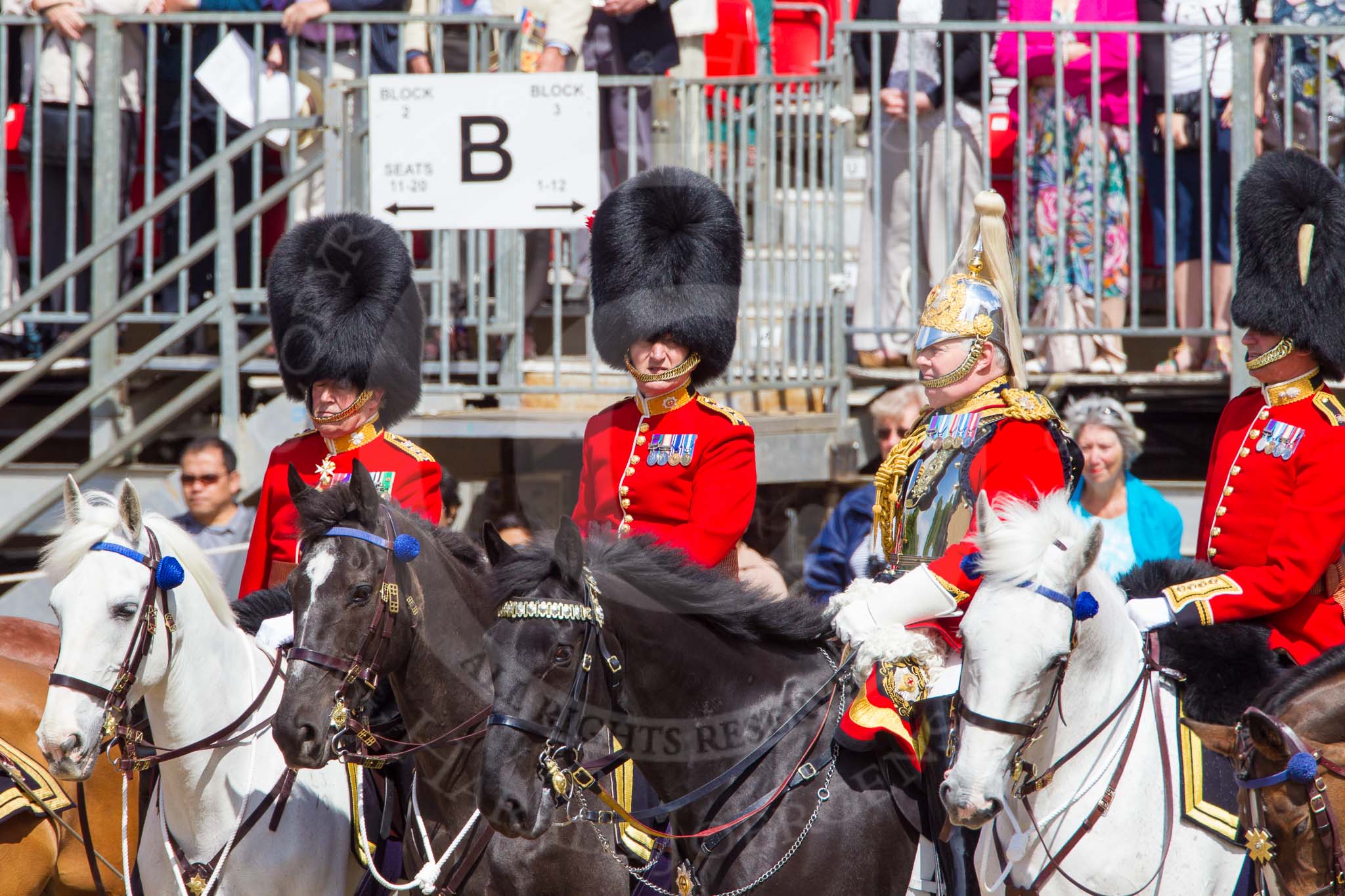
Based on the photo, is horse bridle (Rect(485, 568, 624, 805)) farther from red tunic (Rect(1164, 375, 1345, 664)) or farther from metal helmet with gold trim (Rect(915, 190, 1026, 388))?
red tunic (Rect(1164, 375, 1345, 664))

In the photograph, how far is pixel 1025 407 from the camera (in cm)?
438

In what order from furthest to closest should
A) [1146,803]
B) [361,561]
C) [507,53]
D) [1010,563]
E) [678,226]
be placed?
[507,53] → [678,226] → [361,561] → [1146,803] → [1010,563]

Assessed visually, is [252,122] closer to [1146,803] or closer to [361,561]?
[361,561]

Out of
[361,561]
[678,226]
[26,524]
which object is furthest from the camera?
[26,524]

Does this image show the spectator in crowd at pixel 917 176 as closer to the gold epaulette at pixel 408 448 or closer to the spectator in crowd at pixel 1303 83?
the spectator in crowd at pixel 1303 83

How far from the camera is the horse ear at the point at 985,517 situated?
147 inches

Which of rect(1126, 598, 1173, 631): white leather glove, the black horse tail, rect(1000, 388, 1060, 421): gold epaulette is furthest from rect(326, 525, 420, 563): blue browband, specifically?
rect(1126, 598, 1173, 631): white leather glove

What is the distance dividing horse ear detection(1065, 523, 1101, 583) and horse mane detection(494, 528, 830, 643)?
82 cm

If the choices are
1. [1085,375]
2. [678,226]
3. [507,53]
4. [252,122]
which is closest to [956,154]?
[1085,375]

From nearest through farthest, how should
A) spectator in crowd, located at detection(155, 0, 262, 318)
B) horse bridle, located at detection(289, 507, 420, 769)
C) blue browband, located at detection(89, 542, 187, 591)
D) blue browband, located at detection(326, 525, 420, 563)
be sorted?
horse bridle, located at detection(289, 507, 420, 769) < blue browband, located at detection(326, 525, 420, 563) < blue browband, located at detection(89, 542, 187, 591) < spectator in crowd, located at detection(155, 0, 262, 318)

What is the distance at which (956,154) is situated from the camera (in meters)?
7.74

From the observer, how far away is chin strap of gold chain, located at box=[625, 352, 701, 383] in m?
5.03

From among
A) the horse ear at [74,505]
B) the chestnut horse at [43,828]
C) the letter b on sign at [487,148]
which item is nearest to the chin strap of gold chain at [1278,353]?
the horse ear at [74,505]

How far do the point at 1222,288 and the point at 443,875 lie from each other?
15.6 feet
